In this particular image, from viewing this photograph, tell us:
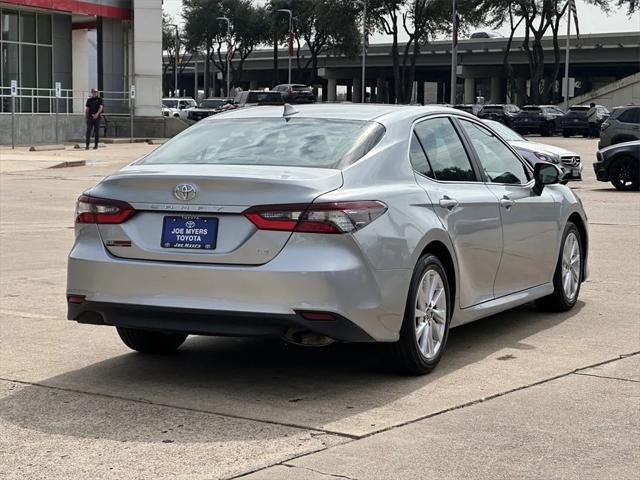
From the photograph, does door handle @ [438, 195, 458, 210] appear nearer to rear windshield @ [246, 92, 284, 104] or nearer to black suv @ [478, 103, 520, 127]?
rear windshield @ [246, 92, 284, 104]

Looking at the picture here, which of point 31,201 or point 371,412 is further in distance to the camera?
point 31,201

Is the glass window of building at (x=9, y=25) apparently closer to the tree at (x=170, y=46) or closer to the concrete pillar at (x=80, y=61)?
the concrete pillar at (x=80, y=61)

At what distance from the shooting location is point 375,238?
19.9 feet

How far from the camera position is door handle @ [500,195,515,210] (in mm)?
7645

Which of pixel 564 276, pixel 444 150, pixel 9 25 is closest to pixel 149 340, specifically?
pixel 444 150

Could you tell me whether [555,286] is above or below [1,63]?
below

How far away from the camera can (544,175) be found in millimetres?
8258

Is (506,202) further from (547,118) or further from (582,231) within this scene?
(547,118)

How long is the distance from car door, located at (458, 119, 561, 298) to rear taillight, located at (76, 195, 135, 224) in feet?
8.46

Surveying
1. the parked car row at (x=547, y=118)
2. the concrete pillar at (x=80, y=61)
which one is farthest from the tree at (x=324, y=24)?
the concrete pillar at (x=80, y=61)

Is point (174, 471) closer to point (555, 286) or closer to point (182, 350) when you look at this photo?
point (182, 350)

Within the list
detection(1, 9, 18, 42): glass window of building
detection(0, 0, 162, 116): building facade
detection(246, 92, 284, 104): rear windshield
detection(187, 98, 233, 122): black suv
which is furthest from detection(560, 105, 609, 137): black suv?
detection(1, 9, 18, 42): glass window of building

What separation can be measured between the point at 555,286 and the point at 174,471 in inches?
181

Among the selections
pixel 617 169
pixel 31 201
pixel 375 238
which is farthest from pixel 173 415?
pixel 617 169
